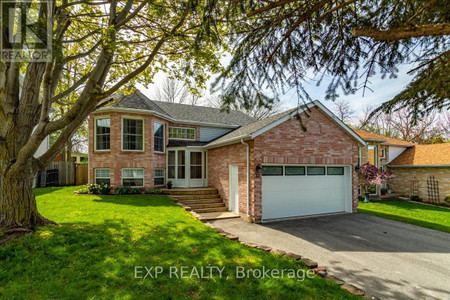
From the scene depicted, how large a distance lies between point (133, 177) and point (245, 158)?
23.4 ft

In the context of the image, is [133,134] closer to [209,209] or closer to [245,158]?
[209,209]

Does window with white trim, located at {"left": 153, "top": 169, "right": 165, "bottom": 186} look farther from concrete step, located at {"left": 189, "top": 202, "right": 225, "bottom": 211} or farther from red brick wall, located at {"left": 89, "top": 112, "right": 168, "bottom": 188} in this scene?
concrete step, located at {"left": 189, "top": 202, "right": 225, "bottom": 211}

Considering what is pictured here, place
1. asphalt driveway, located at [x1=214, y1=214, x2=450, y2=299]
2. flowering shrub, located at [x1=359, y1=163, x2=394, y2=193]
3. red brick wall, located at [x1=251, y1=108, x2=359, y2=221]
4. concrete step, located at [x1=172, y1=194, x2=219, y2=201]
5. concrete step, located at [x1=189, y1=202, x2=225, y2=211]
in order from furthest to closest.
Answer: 1. flowering shrub, located at [x1=359, y1=163, x2=394, y2=193]
2. concrete step, located at [x1=172, y1=194, x2=219, y2=201]
3. concrete step, located at [x1=189, y1=202, x2=225, y2=211]
4. red brick wall, located at [x1=251, y1=108, x2=359, y2=221]
5. asphalt driveway, located at [x1=214, y1=214, x2=450, y2=299]

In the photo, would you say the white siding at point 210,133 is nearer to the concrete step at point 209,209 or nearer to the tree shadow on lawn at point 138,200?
the tree shadow on lawn at point 138,200

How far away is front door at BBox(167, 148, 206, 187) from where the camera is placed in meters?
13.2

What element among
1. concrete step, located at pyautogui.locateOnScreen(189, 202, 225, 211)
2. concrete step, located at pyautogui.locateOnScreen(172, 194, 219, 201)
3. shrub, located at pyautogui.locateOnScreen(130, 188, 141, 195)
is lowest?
concrete step, located at pyautogui.locateOnScreen(189, 202, 225, 211)

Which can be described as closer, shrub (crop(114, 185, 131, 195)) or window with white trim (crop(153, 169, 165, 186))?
shrub (crop(114, 185, 131, 195))

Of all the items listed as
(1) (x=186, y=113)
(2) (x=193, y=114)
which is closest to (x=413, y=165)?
(2) (x=193, y=114)

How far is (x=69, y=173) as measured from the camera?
16.8 metres

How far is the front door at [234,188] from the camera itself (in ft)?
32.5

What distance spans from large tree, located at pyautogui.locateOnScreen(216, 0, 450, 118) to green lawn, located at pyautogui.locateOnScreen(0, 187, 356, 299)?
134 inches

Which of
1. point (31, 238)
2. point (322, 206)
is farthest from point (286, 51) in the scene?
point (322, 206)

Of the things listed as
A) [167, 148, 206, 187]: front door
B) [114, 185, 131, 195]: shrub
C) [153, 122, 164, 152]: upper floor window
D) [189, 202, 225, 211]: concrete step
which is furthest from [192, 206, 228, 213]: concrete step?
[153, 122, 164, 152]: upper floor window

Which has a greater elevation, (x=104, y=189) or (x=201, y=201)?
(x=104, y=189)
